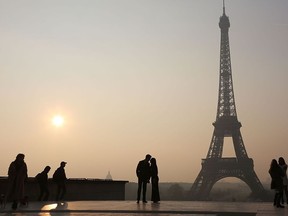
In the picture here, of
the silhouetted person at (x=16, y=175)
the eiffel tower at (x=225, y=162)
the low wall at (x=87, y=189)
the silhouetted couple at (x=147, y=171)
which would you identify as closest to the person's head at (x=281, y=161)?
the silhouetted couple at (x=147, y=171)

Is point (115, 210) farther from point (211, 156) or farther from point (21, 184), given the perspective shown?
point (211, 156)

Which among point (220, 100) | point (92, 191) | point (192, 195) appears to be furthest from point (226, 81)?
point (92, 191)

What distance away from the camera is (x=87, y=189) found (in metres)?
20.8

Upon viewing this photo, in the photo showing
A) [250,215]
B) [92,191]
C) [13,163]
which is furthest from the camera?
[92,191]

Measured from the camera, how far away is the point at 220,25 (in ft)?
281

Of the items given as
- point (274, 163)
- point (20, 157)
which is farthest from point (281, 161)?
point (20, 157)

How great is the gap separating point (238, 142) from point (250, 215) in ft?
217

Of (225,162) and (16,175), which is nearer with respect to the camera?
(16,175)

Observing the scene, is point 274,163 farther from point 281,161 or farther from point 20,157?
point 20,157

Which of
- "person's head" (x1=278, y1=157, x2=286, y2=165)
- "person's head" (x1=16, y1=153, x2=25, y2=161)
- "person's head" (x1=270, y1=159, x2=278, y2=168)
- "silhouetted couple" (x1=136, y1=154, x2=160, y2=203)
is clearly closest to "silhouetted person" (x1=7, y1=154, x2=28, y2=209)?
"person's head" (x1=16, y1=153, x2=25, y2=161)

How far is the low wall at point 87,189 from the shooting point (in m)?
18.0

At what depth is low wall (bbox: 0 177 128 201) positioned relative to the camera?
18.0 meters

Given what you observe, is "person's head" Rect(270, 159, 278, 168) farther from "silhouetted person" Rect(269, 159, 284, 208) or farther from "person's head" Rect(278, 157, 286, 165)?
"person's head" Rect(278, 157, 286, 165)

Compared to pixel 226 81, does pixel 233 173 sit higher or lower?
lower
